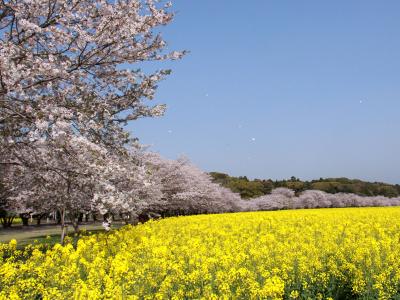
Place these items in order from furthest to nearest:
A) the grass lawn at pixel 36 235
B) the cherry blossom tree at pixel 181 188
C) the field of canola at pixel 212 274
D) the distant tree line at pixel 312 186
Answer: the distant tree line at pixel 312 186 → the cherry blossom tree at pixel 181 188 → the grass lawn at pixel 36 235 → the field of canola at pixel 212 274

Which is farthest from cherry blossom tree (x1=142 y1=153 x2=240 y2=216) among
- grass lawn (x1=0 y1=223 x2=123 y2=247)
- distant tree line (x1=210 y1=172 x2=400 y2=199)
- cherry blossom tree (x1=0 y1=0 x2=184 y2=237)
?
cherry blossom tree (x1=0 y1=0 x2=184 y2=237)

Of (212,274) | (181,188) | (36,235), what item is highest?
(181,188)

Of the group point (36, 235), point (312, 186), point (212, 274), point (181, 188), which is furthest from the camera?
point (312, 186)

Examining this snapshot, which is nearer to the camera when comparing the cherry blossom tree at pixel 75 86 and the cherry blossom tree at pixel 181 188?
the cherry blossom tree at pixel 75 86

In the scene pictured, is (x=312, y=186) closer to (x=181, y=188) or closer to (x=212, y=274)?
(x=181, y=188)

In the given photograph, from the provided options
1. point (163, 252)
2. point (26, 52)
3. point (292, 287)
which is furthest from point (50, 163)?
point (292, 287)

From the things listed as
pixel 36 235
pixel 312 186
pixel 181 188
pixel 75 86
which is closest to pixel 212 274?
pixel 75 86

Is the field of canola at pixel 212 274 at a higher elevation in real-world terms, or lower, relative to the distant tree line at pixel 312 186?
lower

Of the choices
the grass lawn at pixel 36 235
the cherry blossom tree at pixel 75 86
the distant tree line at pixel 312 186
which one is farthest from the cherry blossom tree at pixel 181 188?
the cherry blossom tree at pixel 75 86

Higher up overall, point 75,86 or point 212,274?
point 75,86

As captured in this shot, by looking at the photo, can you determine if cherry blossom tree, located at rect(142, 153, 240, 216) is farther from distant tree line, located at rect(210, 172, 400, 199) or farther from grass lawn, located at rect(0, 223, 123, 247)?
distant tree line, located at rect(210, 172, 400, 199)

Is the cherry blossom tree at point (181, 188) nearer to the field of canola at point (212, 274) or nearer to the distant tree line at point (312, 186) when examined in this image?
the distant tree line at point (312, 186)

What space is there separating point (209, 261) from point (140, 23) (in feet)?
19.9

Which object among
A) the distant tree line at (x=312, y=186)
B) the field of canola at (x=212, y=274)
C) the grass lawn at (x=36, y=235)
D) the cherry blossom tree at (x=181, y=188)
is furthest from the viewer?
the distant tree line at (x=312, y=186)
